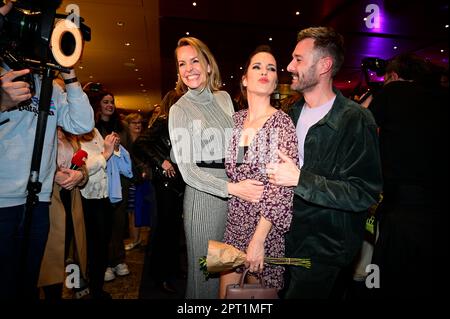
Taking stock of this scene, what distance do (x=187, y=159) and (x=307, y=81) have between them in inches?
27.6

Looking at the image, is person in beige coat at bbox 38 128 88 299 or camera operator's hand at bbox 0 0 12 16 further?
person in beige coat at bbox 38 128 88 299

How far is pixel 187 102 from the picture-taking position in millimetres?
1628

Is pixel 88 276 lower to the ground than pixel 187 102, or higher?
lower

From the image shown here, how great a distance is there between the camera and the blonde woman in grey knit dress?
58.6 inches

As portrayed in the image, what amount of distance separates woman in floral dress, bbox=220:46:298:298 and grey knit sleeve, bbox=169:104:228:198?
0.32 ft

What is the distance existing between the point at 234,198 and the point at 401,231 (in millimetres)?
845

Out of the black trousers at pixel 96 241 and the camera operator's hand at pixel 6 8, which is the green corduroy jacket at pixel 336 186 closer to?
the camera operator's hand at pixel 6 8

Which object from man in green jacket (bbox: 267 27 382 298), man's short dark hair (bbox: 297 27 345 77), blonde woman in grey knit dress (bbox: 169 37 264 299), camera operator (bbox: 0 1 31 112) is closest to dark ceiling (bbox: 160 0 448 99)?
man's short dark hair (bbox: 297 27 345 77)

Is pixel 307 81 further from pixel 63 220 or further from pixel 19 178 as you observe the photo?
pixel 63 220

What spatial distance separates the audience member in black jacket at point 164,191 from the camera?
8.46 ft

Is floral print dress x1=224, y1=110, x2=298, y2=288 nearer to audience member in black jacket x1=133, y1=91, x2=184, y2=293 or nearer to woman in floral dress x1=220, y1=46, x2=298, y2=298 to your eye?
woman in floral dress x1=220, y1=46, x2=298, y2=298

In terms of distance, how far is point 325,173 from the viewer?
4.51 ft
